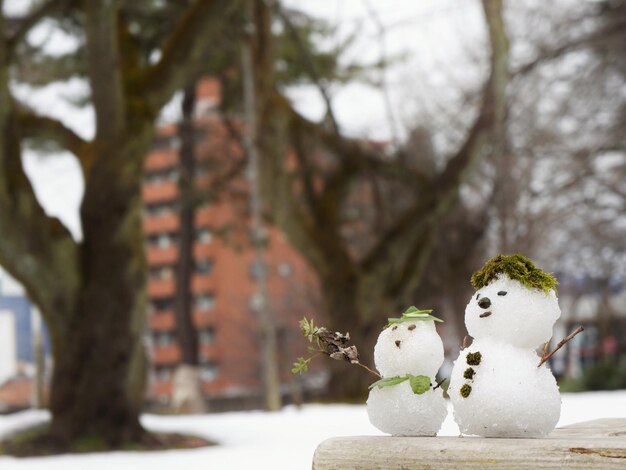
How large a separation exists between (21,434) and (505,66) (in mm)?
5318

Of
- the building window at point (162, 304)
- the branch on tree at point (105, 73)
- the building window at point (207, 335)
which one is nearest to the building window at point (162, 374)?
the building window at point (207, 335)

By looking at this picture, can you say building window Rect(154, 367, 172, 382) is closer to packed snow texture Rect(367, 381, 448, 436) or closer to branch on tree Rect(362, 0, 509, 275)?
branch on tree Rect(362, 0, 509, 275)

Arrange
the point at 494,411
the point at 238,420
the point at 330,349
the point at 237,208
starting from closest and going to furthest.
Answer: the point at 494,411 → the point at 330,349 → the point at 238,420 → the point at 237,208

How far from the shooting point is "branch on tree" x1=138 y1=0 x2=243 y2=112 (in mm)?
7750

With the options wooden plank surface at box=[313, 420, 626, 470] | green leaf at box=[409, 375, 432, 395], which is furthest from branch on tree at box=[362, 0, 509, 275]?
wooden plank surface at box=[313, 420, 626, 470]

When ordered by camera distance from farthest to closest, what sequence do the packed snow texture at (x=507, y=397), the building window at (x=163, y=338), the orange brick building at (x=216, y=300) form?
the building window at (x=163, y=338)
the orange brick building at (x=216, y=300)
the packed snow texture at (x=507, y=397)

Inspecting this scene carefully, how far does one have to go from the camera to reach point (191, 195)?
13500 mm

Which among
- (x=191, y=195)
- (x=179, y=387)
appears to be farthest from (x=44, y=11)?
(x=179, y=387)

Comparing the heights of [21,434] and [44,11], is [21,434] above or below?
below

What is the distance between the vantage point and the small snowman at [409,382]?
2.38m

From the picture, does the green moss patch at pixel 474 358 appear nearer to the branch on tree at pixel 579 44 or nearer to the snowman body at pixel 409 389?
the snowman body at pixel 409 389

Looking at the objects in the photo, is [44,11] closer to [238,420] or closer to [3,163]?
[3,163]

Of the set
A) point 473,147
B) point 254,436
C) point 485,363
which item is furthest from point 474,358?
point 473,147

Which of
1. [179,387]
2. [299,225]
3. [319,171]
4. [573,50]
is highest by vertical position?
[573,50]
